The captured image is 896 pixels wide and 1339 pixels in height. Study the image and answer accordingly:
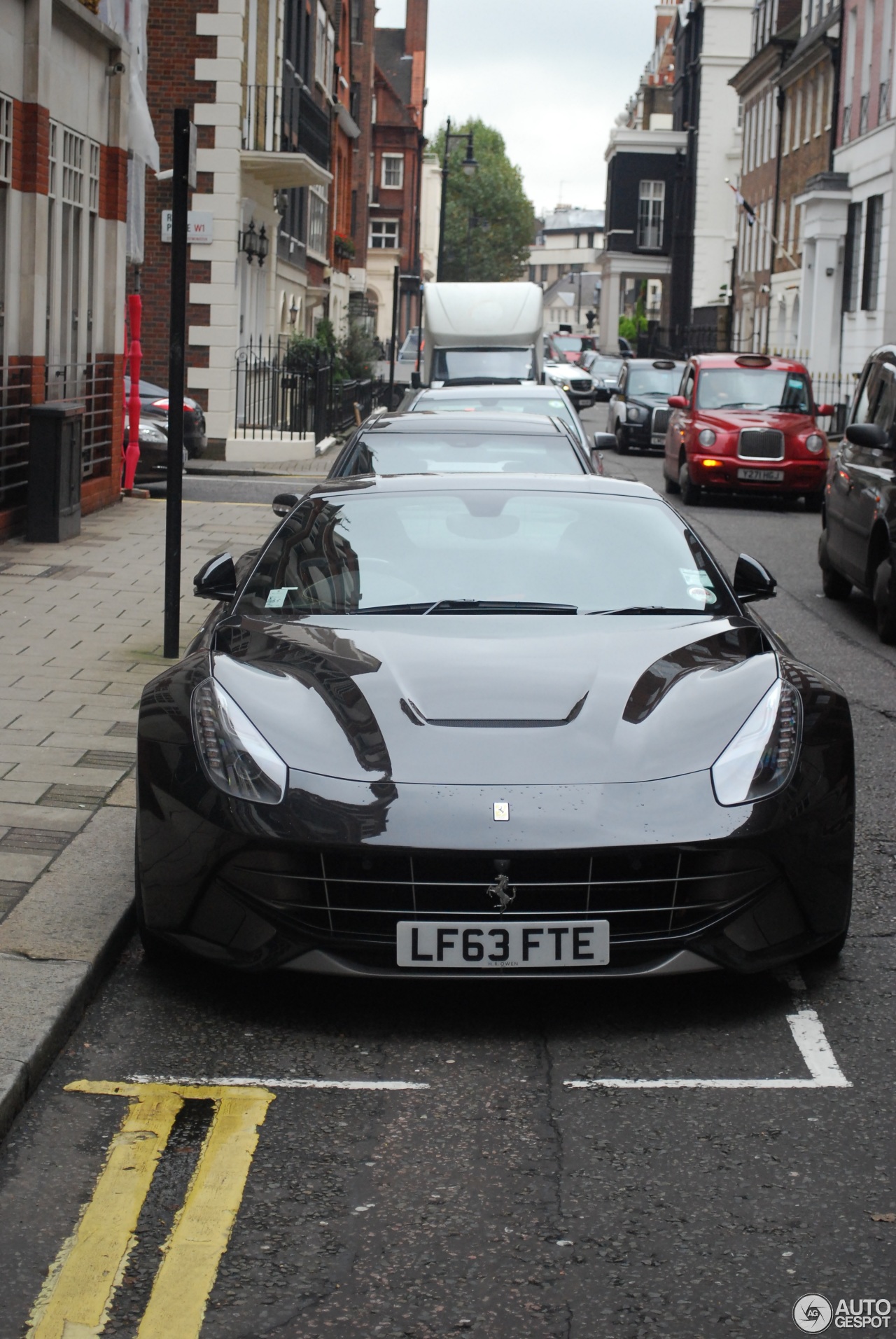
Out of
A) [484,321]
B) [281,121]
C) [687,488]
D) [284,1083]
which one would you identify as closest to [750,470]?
[687,488]

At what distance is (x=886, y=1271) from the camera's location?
3086 millimetres

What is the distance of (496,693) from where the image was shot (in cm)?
457

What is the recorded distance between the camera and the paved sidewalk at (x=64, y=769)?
4.35 metres

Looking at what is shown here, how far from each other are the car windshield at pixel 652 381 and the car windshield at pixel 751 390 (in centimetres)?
841

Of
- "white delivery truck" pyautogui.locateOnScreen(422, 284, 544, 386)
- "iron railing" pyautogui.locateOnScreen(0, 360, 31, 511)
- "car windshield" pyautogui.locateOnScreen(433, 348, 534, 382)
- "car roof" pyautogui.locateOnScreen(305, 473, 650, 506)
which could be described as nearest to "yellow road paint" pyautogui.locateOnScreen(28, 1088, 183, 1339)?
"car roof" pyautogui.locateOnScreen(305, 473, 650, 506)

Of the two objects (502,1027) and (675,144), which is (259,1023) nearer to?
(502,1027)

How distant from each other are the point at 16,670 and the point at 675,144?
279 feet

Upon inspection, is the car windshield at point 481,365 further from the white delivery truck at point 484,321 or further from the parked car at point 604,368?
the parked car at point 604,368

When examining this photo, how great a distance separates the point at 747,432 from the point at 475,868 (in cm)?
1824

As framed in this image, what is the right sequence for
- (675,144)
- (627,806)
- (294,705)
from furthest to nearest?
(675,144) < (294,705) < (627,806)

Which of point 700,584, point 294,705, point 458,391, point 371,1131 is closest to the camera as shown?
point 371,1131

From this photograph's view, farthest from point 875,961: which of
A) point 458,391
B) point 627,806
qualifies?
point 458,391

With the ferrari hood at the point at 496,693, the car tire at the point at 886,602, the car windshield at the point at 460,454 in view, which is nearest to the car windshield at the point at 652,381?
the car tire at the point at 886,602

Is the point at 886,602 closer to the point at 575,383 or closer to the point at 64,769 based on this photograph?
the point at 64,769
